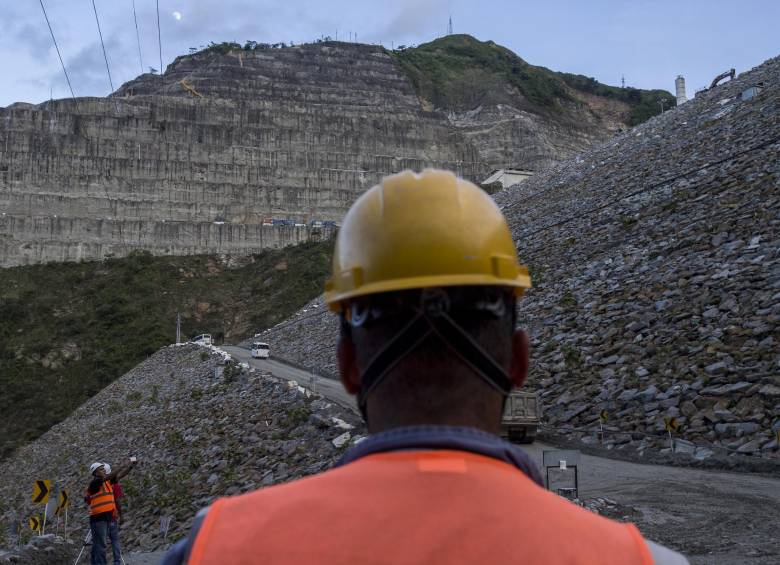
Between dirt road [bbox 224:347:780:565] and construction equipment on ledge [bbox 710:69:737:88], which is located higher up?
construction equipment on ledge [bbox 710:69:737:88]

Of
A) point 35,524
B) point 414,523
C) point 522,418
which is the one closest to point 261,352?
point 35,524

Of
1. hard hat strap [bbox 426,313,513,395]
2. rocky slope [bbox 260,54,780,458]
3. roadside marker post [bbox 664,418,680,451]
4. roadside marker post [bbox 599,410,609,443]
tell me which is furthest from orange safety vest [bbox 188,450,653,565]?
roadside marker post [bbox 599,410,609,443]

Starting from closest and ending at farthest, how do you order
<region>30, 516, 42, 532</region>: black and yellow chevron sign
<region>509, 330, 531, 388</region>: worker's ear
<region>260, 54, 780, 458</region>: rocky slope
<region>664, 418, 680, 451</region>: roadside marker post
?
<region>509, 330, 531, 388</region>: worker's ear → <region>664, 418, 680, 451</region>: roadside marker post → <region>260, 54, 780, 458</region>: rocky slope → <region>30, 516, 42, 532</region>: black and yellow chevron sign

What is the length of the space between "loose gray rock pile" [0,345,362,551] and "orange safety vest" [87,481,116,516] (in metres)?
1.77

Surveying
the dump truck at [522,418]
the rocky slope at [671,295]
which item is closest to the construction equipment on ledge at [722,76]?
the rocky slope at [671,295]

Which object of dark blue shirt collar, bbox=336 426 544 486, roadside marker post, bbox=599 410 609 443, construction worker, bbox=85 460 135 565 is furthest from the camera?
roadside marker post, bbox=599 410 609 443

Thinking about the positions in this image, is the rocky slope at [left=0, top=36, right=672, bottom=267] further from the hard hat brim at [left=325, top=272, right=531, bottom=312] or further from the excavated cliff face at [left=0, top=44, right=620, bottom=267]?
the hard hat brim at [left=325, top=272, right=531, bottom=312]

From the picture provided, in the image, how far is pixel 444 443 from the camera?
1.56 m

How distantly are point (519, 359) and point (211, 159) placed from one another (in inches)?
2615

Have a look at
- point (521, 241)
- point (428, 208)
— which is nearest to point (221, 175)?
point (521, 241)

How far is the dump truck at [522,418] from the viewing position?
14.3 m

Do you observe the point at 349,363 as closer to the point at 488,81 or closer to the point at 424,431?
the point at 424,431

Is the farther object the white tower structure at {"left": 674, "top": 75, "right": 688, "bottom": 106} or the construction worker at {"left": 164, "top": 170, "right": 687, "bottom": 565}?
the white tower structure at {"left": 674, "top": 75, "right": 688, "bottom": 106}

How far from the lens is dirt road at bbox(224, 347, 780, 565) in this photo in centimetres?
733
